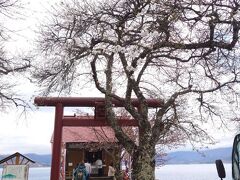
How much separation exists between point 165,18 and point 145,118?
5452 millimetres

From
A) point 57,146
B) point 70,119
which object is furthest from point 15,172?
point 70,119

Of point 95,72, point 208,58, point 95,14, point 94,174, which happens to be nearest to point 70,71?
point 95,72

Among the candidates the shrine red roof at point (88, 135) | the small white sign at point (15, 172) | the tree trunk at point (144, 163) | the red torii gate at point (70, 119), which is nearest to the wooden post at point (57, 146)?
the red torii gate at point (70, 119)

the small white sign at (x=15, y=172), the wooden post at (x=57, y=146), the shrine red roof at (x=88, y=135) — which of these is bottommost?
the small white sign at (x=15, y=172)

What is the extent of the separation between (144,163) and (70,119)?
472cm

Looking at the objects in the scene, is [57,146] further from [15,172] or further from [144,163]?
[144,163]

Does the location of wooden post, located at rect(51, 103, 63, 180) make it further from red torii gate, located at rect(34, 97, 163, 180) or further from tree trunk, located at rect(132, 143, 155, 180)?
tree trunk, located at rect(132, 143, 155, 180)

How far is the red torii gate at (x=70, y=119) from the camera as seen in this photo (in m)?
15.6

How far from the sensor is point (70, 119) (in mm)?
16281

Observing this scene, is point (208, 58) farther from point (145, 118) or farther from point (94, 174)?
point (94, 174)

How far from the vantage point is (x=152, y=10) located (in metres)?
8.95

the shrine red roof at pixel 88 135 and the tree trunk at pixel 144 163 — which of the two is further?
the shrine red roof at pixel 88 135

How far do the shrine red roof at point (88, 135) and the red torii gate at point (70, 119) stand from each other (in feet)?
33.2

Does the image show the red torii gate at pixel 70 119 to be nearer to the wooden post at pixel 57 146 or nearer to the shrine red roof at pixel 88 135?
the wooden post at pixel 57 146
